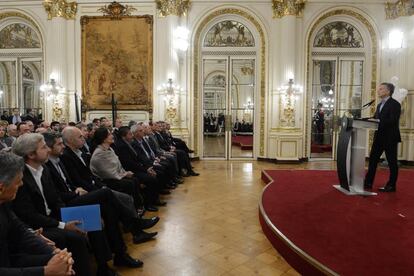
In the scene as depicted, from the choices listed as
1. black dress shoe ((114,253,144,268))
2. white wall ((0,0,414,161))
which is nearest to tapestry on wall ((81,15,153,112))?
white wall ((0,0,414,161))

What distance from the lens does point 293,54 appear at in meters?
10.1

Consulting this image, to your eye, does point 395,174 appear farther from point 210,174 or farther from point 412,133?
point 412,133

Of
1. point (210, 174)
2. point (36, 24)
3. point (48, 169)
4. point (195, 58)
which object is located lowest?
point (210, 174)

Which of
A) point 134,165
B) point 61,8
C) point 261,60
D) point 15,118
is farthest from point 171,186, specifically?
point 61,8

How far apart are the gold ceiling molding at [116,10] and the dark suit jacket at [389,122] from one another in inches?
302

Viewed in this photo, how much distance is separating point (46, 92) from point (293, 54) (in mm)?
7179

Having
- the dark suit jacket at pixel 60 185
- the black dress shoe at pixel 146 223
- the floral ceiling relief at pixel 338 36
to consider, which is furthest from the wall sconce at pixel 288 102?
the dark suit jacket at pixel 60 185

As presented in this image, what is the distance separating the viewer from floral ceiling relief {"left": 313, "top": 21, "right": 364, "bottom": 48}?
10656 millimetres

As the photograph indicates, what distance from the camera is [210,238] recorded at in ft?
13.1

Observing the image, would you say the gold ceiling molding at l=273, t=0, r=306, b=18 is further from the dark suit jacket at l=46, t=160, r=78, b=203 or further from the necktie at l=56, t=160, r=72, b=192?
the dark suit jacket at l=46, t=160, r=78, b=203

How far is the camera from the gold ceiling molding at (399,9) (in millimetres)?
9688

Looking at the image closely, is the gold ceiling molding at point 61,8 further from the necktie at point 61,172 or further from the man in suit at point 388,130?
the man in suit at point 388,130

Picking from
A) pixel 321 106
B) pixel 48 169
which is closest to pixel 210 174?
pixel 321 106

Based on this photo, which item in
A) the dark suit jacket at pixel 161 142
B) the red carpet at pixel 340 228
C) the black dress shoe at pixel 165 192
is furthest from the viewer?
the dark suit jacket at pixel 161 142
